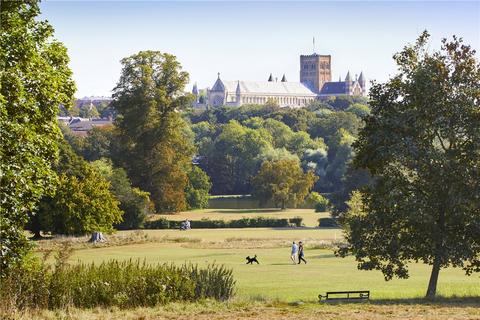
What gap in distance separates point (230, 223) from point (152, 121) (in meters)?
11.0

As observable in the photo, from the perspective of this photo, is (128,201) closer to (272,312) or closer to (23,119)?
(23,119)

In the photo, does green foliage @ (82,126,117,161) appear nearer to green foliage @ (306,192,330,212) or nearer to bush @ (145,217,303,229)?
green foliage @ (306,192,330,212)

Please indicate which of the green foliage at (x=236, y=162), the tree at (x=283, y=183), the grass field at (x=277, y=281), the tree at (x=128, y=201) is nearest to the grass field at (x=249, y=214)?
the tree at (x=283, y=183)

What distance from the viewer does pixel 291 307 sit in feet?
76.0

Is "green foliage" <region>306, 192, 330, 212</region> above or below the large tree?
below

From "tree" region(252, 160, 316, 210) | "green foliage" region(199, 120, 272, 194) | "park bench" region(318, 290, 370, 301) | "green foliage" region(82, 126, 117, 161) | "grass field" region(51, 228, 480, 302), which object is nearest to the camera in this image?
"park bench" region(318, 290, 370, 301)

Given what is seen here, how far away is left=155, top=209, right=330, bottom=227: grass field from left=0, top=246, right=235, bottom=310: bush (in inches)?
2281

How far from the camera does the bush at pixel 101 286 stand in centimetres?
2223

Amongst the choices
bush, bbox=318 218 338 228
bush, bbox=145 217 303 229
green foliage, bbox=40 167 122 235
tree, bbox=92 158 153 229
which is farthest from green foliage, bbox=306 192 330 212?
green foliage, bbox=40 167 122 235

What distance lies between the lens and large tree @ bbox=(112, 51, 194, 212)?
79750mm

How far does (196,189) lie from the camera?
103 metres

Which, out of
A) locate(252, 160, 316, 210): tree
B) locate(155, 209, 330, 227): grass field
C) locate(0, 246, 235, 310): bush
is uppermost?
locate(252, 160, 316, 210): tree

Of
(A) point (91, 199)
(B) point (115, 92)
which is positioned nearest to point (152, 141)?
(B) point (115, 92)

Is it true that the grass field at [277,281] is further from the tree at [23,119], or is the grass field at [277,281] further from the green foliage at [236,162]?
the green foliage at [236,162]
